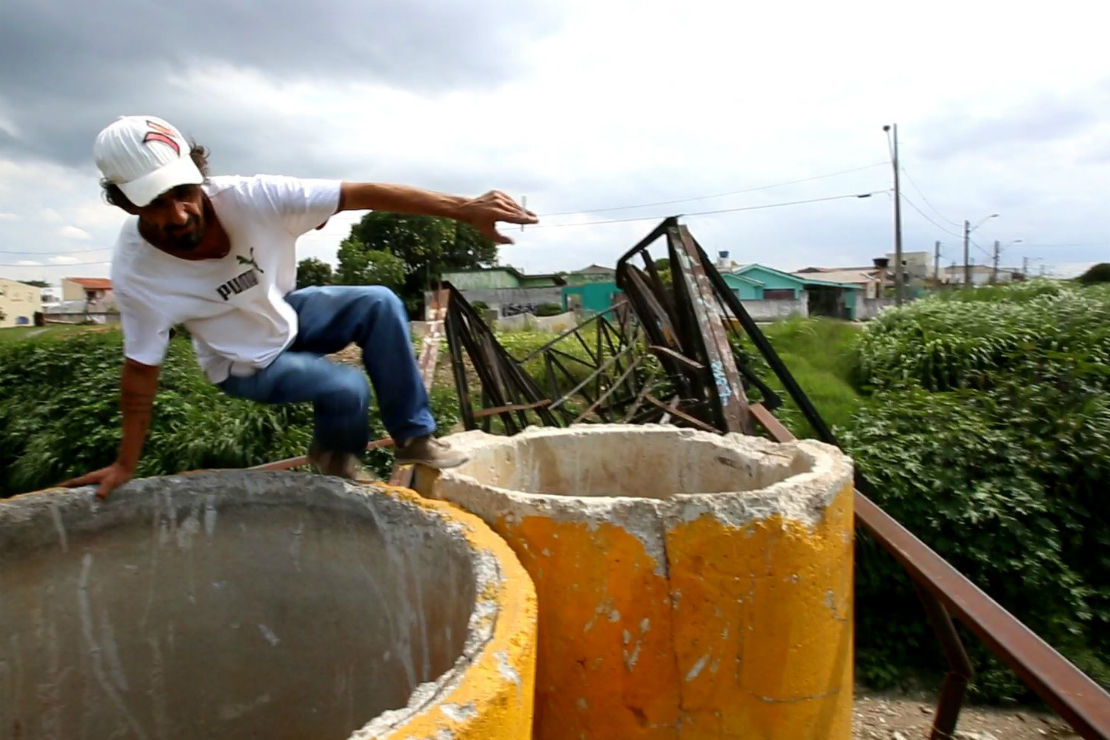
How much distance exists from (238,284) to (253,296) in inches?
1.9

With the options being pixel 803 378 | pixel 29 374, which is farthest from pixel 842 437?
pixel 29 374

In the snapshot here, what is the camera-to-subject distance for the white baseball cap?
180cm

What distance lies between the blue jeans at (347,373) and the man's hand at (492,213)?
364mm

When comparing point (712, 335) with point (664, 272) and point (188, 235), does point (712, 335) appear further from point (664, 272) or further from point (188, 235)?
point (664, 272)

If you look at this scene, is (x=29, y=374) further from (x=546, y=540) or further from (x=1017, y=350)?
(x=1017, y=350)

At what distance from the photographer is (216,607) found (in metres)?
2.34

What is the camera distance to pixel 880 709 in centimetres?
472

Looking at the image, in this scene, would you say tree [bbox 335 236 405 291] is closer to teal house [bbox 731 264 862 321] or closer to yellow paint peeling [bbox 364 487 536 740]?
teal house [bbox 731 264 862 321]

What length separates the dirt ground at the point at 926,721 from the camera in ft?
14.5

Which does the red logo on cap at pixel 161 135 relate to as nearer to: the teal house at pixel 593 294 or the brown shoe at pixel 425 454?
the brown shoe at pixel 425 454

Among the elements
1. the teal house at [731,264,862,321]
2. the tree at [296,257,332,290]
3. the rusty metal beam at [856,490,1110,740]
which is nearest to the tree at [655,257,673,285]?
the rusty metal beam at [856,490,1110,740]

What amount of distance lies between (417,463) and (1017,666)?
64.4 inches

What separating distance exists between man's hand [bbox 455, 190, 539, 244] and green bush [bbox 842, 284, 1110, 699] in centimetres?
417

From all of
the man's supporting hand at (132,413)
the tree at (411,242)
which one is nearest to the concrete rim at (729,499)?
the man's supporting hand at (132,413)
